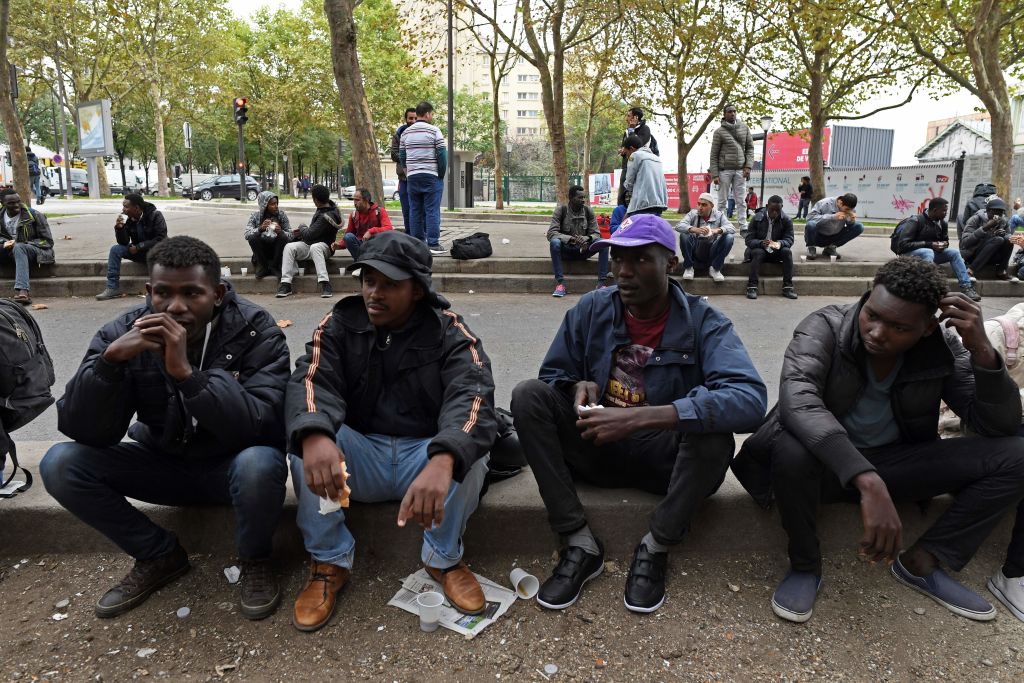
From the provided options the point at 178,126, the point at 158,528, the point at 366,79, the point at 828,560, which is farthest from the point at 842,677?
the point at 178,126

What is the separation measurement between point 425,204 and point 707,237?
13.5ft

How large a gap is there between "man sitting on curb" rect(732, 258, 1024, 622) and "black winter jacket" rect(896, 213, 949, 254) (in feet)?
27.0

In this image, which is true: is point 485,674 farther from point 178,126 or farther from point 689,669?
point 178,126

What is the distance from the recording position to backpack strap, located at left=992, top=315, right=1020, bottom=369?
108 inches

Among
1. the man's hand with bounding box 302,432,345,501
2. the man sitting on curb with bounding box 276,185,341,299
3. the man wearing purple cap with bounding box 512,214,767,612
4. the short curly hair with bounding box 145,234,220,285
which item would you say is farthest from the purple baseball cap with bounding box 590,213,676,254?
the man sitting on curb with bounding box 276,185,341,299

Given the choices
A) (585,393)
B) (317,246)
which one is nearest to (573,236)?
(317,246)

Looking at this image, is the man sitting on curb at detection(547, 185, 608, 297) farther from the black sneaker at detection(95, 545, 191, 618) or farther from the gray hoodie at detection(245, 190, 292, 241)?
the black sneaker at detection(95, 545, 191, 618)

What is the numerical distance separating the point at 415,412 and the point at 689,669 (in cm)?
135

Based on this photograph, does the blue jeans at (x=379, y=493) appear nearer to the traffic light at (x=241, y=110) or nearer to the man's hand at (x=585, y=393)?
the man's hand at (x=585, y=393)

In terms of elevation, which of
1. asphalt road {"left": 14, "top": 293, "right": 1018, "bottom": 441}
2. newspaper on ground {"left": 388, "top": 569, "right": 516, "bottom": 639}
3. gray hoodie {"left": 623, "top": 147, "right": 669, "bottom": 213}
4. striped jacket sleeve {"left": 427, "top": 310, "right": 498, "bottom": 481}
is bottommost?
newspaper on ground {"left": 388, "top": 569, "right": 516, "bottom": 639}

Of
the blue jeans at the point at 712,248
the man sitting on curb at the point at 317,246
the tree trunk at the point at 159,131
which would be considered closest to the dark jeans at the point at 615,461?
the man sitting on curb at the point at 317,246

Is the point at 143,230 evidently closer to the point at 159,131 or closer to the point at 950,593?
the point at 950,593

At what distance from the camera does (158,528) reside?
262 centimetres

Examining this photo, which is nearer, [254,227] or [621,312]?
[621,312]
